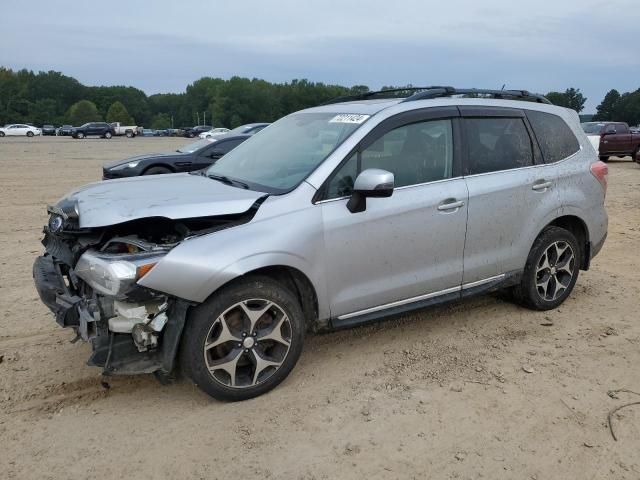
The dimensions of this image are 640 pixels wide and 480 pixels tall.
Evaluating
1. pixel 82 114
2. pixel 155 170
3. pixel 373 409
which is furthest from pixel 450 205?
pixel 82 114

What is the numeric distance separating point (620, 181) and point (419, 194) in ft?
46.5

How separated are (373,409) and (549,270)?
7.89 ft

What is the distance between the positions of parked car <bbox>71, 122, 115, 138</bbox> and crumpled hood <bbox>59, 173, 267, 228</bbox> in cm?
5757

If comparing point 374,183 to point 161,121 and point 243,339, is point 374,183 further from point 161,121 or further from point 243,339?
point 161,121

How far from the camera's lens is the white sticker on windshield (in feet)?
13.4

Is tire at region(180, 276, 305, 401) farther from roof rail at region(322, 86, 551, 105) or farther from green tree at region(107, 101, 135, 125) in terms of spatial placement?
green tree at region(107, 101, 135, 125)

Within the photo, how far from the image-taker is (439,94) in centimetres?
453

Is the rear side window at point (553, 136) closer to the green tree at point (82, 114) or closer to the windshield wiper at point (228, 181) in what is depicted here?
the windshield wiper at point (228, 181)

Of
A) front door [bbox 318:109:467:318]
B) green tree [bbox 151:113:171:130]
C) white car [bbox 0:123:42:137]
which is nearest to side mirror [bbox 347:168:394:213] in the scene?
front door [bbox 318:109:467:318]

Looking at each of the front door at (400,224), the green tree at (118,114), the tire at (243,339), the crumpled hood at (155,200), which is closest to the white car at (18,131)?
the green tree at (118,114)

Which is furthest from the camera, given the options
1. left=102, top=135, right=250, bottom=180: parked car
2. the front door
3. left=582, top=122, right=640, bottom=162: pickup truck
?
left=582, top=122, right=640, bottom=162: pickup truck

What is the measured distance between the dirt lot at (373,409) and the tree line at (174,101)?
105m

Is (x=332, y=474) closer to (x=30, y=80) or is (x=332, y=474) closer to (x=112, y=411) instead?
(x=112, y=411)

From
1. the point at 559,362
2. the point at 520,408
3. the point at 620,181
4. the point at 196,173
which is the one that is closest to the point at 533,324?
the point at 559,362
